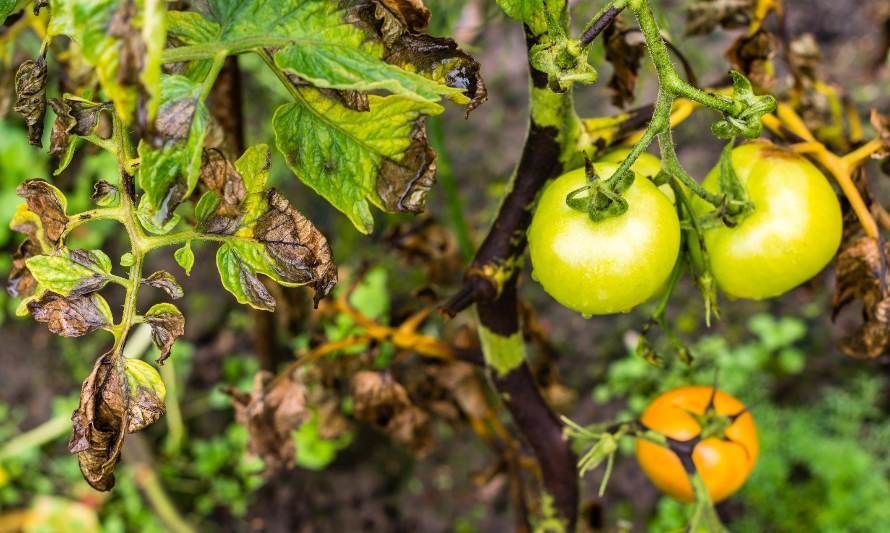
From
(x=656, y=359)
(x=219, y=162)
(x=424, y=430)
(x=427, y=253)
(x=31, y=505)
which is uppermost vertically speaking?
(x=219, y=162)

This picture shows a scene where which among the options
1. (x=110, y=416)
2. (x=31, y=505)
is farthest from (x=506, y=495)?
(x=110, y=416)

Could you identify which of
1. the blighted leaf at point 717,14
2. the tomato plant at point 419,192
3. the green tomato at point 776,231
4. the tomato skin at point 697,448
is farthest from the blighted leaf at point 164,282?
the blighted leaf at point 717,14

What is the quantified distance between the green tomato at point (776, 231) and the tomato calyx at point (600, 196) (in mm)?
126

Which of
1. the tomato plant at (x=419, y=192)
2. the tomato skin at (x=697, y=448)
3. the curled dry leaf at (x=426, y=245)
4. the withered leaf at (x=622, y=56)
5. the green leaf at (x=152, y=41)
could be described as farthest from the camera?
the curled dry leaf at (x=426, y=245)

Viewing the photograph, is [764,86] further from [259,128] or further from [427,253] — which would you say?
[259,128]

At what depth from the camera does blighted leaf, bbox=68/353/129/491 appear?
0.56 meters

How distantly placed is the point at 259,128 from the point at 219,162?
148 cm

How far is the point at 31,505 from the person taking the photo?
1.87m

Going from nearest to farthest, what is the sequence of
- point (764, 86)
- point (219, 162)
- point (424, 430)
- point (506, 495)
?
point (219, 162)
point (764, 86)
point (424, 430)
point (506, 495)

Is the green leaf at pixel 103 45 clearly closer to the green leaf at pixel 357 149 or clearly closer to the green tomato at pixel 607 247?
the green leaf at pixel 357 149

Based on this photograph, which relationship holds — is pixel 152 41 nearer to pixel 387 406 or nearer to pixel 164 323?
pixel 164 323

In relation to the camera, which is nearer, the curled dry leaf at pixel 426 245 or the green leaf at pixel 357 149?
the green leaf at pixel 357 149

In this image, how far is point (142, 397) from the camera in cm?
56

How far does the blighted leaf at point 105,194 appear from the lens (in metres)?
0.57
